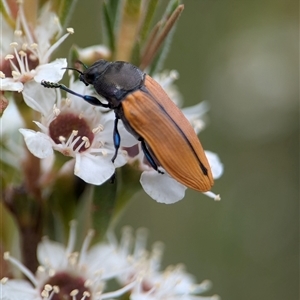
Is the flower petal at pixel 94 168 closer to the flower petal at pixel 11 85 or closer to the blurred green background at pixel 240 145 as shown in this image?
the flower petal at pixel 11 85

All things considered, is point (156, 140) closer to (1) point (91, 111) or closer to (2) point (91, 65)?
(1) point (91, 111)

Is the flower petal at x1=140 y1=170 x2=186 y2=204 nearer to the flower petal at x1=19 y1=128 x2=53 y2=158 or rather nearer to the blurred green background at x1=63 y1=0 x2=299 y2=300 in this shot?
the flower petal at x1=19 y1=128 x2=53 y2=158

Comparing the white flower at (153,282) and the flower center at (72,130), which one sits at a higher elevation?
the flower center at (72,130)

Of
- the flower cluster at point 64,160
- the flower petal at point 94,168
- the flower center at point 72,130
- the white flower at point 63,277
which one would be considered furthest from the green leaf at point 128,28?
the white flower at point 63,277

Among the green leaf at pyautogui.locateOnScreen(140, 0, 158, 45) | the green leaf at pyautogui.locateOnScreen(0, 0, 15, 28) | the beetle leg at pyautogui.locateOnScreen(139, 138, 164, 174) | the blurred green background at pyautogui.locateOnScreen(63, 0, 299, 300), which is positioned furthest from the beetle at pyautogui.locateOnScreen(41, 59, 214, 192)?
the blurred green background at pyautogui.locateOnScreen(63, 0, 299, 300)

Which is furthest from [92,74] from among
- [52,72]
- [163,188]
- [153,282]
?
[153,282]
